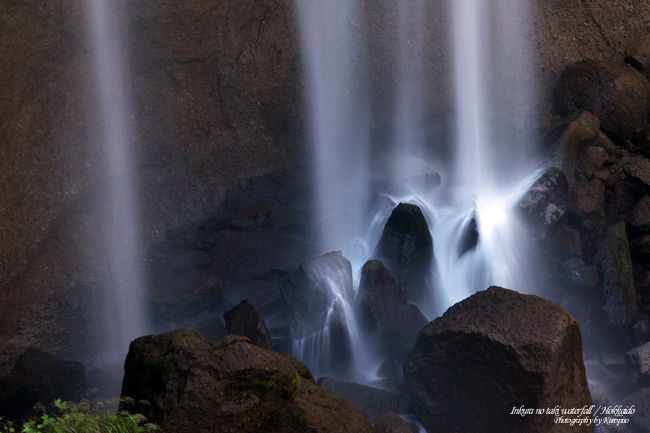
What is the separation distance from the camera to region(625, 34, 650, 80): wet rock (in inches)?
456

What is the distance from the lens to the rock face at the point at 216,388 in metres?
4.21

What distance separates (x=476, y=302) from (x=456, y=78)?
289 inches

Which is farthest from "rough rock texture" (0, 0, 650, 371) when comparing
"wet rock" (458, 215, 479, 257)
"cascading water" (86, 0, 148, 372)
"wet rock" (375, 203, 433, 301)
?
"wet rock" (458, 215, 479, 257)

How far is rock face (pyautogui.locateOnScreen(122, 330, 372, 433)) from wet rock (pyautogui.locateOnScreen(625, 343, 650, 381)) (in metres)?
4.66

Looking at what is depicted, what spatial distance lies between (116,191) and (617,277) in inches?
311

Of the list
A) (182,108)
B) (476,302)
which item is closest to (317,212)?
(182,108)

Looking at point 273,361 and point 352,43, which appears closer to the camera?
point 273,361

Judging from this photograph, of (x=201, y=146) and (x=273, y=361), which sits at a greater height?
(x=201, y=146)

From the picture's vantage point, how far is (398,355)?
763 centimetres

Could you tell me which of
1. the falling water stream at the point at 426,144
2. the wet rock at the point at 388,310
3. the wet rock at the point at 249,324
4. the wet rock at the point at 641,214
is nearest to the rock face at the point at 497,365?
the wet rock at the point at 388,310

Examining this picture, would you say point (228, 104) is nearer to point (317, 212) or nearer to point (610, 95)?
point (317, 212)

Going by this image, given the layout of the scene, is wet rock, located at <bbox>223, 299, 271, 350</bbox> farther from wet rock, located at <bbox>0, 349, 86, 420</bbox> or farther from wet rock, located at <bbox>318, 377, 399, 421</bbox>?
wet rock, located at <bbox>0, 349, 86, 420</bbox>

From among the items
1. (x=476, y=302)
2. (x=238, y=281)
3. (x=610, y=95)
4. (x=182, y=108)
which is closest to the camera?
(x=476, y=302)

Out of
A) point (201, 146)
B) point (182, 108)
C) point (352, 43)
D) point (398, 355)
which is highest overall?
point (352, 43)
